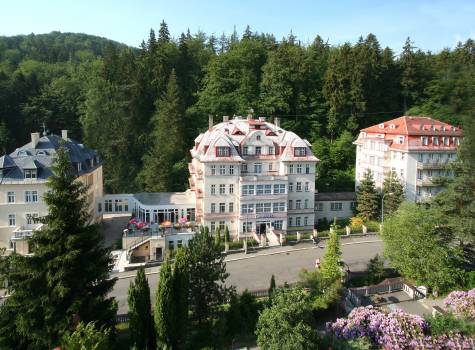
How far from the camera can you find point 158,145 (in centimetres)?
5247

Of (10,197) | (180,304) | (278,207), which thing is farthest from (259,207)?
(10,197)

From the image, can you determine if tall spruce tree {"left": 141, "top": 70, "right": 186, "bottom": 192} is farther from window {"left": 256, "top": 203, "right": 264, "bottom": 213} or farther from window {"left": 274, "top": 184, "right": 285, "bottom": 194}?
window {"left": 274, "top": 184, "right": 285, "bottom": 194}

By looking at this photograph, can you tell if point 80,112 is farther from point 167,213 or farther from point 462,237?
point 462,237

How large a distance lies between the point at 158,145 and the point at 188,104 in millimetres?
13171

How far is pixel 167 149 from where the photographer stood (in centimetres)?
5212

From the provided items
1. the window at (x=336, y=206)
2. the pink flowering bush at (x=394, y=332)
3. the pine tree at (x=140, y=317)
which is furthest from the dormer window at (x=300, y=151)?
the pine tree at (x=140, y=317)

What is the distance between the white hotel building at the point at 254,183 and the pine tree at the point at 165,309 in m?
19.7

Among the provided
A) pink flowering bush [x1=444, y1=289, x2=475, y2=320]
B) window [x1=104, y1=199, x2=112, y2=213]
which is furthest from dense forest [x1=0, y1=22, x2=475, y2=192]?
pink flowering bush [x1=444, y1=289, x2=475, y2=320]

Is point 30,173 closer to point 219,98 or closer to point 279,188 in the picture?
point 279,188

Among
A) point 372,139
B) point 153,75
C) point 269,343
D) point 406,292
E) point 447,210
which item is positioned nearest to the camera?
point 269,343

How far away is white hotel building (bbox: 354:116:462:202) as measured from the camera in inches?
1741

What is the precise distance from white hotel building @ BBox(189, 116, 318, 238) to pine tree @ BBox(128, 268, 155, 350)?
1931 cm

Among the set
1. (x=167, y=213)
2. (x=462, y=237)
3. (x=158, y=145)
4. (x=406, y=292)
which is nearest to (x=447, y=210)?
(x=462, y=237)

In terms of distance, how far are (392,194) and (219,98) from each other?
1084 inches
